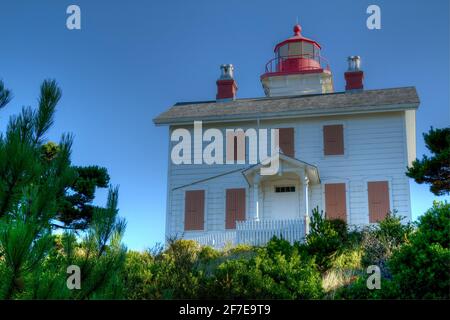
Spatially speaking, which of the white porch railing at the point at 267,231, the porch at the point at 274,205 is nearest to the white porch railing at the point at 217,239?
the porch at the point at 274,205

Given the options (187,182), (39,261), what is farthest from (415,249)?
(187,182)

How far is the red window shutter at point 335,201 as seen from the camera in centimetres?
1603

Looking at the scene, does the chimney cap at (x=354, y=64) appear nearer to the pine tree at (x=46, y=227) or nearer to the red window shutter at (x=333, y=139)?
the red window shutter at (x=333, y=139)

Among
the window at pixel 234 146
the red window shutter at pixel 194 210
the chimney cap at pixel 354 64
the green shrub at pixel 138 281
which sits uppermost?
the chimney cap at pixel 354 64

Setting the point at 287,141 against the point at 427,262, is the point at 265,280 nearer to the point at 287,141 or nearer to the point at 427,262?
the point at 427,262

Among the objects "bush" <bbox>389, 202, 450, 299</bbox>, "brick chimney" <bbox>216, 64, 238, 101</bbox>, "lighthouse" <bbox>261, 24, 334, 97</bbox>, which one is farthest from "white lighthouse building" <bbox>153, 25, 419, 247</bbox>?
"bush" <bbox>389, 202, 450, 299</bbox>

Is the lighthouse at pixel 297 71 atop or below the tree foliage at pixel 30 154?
atop

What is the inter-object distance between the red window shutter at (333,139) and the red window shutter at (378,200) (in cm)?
152

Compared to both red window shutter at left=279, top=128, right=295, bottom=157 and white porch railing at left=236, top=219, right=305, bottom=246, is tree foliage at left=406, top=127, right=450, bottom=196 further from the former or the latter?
red window shutter at left=279, top=128, right=295, bottom=157

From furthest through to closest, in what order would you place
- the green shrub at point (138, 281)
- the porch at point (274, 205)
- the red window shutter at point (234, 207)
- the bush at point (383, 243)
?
the red window shutter at point (234, 207), the porch at point (274, 205), the bush at point (383, 243), the green shrub at point (138, 281)

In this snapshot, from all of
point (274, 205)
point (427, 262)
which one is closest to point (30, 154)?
point (427, 262)

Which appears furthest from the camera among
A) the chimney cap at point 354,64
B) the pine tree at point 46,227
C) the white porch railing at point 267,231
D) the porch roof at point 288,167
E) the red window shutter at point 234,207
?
the chimney cap at point 354,64

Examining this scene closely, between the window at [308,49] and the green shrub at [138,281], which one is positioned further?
the window at [308,49]

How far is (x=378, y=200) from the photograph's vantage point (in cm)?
1585
